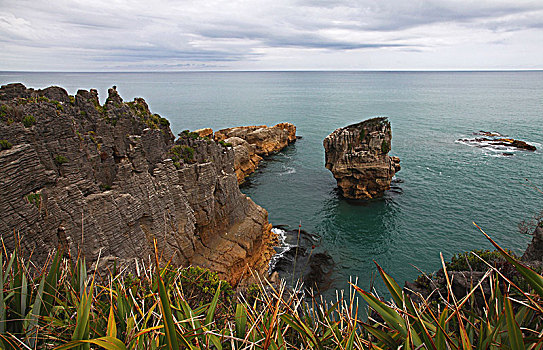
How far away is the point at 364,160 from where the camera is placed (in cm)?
5794

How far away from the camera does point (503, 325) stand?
19.3 ft

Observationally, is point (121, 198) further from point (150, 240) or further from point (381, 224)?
point (381, 224)

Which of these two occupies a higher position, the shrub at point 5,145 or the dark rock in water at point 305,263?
the shrub at point 5,145

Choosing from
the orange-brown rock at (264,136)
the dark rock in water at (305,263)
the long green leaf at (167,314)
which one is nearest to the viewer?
the long green leaf at (167,314)

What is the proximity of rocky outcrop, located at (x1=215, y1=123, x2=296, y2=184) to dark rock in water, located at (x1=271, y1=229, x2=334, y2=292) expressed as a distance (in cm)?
2920

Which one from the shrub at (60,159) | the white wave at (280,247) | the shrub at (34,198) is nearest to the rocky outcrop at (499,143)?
the white wave at (280,247)

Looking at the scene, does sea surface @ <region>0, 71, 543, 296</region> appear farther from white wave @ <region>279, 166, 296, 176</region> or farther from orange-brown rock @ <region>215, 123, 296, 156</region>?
orange-brown rock @ <region>215, 123, 296, 156</region>

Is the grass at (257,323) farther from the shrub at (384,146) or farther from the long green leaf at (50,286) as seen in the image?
the shrub at (384,146)

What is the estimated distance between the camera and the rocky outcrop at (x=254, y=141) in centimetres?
7488

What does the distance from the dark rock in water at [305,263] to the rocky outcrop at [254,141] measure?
2920 centimetres

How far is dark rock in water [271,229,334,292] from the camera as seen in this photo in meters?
37.6

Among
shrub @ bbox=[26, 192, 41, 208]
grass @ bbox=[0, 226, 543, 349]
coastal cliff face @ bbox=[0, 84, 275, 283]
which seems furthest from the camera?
coastal cliff face @ bbox=[0, 84, 275, 283]

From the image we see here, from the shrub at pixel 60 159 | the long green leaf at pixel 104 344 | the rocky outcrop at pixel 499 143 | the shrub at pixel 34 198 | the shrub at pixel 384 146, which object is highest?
the long green leaf at pixel 104 344

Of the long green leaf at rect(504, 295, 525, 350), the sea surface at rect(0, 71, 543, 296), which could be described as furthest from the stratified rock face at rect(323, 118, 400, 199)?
the long green leaf at rect(504, 295, 525, 350)
